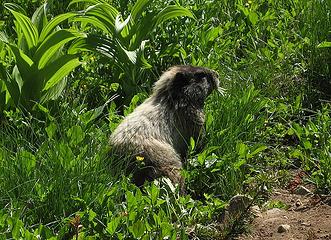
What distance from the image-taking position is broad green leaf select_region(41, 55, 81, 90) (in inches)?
248

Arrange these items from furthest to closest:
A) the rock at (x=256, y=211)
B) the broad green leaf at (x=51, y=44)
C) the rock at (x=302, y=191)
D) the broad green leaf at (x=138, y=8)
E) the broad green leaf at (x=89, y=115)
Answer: the broad green leaf at (x=138, y=8) < the broad green leaf at (x=51, y=44) < the broad green leaf at (x=89, y=115) < the rock at (x=302, y=191) < the rock at (x=256, y=211)

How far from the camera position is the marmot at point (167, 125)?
559 centimetres

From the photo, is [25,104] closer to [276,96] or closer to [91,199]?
[91,199]

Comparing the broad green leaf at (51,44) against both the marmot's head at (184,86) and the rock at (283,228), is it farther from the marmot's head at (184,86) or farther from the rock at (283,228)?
the rock at (283,228)

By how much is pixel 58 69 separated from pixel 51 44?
0.21 meters

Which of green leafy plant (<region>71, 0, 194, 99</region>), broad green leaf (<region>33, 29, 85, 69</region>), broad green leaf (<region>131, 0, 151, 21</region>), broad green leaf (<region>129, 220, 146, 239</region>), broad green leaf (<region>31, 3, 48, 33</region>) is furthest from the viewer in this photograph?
broad green leaf (<region>131, 0, 151, 21</region>)

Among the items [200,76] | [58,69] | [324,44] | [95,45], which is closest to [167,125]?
[200,76]

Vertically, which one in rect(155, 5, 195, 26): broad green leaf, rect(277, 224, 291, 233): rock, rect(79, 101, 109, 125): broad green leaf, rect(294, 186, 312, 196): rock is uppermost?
rect(155, 5, 195, 26): broad green leaf

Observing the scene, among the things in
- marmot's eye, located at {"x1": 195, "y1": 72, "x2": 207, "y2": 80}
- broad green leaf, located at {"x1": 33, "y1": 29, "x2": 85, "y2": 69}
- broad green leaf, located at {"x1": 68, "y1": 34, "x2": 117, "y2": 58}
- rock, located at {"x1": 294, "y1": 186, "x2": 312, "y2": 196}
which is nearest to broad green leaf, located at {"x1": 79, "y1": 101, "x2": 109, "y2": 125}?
broad green leaf, located at {"x1": 33, "y1": 29, "x2": 85, "y2": 69}

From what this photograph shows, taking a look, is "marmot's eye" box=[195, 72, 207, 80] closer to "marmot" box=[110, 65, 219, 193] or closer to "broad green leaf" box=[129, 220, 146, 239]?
"marmot" box=[110, 65, 219, 193]

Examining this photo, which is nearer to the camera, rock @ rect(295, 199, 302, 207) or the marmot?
the marmot

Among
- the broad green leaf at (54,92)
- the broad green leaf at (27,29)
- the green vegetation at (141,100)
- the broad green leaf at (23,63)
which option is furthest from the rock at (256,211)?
the broad green leaf at (27,29)

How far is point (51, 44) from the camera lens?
627 cm

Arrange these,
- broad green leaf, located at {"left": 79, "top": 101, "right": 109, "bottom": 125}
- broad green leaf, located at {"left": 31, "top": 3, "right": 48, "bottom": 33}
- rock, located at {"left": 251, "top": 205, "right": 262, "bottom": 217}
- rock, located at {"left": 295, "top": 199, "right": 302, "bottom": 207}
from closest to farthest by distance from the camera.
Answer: rock, located at {"left": 251, "top": 205, "right": 262, "bottom": 217}, rock, located at {"left": 295, "top": 199, "right": 302, "bottom": 207}, broad green leaf, located at {"left": 79, "top": 101, "right": 109, "bottom": 125}, broad green leaf, located at {"left": 31, "top": 3, "right": 48, "bottom": 33}
